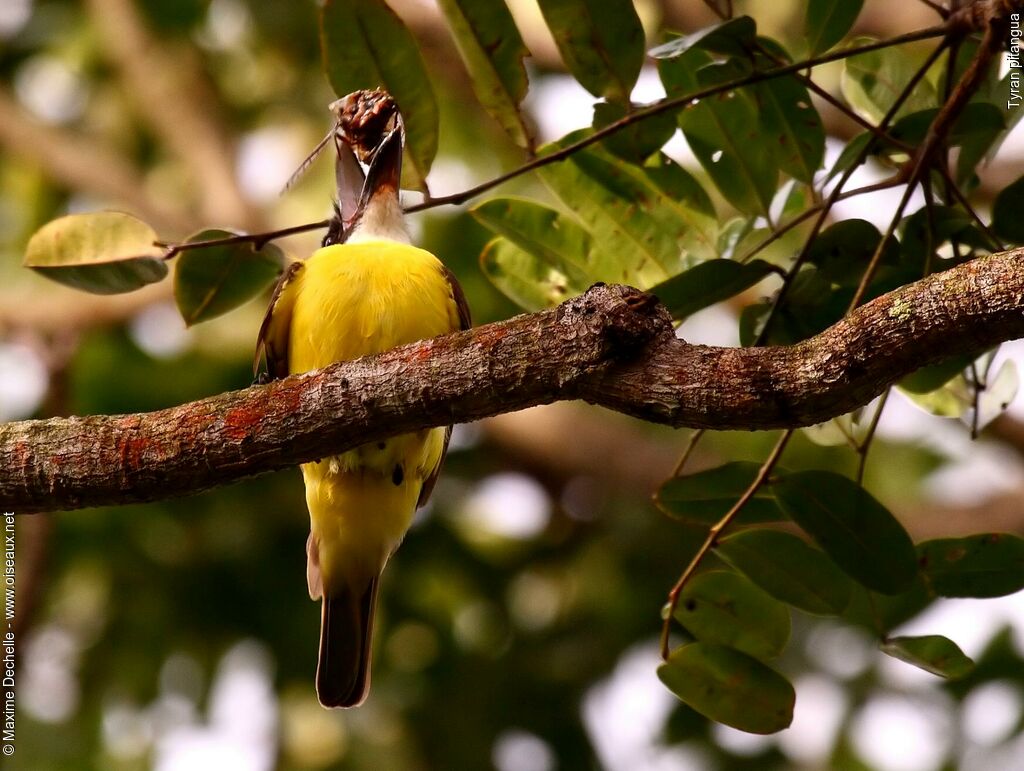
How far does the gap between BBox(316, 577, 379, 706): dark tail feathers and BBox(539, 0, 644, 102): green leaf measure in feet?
5.87

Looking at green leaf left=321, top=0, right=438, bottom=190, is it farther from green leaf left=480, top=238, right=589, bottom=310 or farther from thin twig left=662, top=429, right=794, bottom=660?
thin twig left=662, top=429, right=794, bottom=660

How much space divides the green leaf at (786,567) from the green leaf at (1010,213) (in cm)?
78

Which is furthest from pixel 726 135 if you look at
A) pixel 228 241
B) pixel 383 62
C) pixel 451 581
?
pixel 451 581

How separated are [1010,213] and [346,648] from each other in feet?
7.39

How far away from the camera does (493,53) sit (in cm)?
282

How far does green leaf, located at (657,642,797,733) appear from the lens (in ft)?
8.90

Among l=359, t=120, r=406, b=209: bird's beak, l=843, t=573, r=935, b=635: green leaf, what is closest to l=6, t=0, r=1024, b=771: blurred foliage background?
l=843, t=573, r=935, b=635: green leaf

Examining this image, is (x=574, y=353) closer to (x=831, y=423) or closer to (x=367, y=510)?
(x=831, y=423)

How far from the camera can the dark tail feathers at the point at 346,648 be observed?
385 centimetres

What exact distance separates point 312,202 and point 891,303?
5.74 metres

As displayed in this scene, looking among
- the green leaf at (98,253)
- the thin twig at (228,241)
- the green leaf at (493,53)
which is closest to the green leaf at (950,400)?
the green leaf at (493,53)

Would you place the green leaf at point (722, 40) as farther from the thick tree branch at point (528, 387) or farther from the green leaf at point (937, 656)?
the green leaf at point (937, 656)

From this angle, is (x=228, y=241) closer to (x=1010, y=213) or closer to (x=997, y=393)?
(x=1010, y=213)

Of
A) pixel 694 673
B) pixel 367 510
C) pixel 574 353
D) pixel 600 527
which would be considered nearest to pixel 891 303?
pixel 574 353
